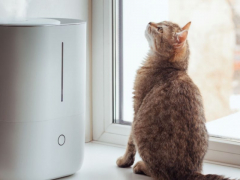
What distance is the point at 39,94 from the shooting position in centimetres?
124

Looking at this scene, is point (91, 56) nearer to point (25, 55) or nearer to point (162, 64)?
point (162, 64)

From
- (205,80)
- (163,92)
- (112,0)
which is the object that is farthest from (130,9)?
(163,92)

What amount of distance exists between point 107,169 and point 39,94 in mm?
413

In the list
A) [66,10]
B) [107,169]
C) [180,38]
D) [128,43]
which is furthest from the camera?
[128,43]

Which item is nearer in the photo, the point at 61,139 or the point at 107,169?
the point at 61,139

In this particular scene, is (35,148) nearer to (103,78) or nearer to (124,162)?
(124,162)

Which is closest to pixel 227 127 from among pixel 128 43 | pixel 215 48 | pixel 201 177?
pixel 215 48

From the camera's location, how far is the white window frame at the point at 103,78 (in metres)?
1.74

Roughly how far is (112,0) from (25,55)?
2.03ft

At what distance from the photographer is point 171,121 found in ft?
4.23

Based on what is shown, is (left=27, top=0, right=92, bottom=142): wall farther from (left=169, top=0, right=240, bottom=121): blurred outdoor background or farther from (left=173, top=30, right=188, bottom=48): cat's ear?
(left=173, top=30, right=188, bottom=48): cat's ear

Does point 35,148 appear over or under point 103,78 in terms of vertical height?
under

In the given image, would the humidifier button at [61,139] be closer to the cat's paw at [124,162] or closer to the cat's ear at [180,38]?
the cat's paw at [124,162]

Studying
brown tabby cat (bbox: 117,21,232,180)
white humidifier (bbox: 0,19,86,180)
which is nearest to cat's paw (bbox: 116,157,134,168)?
brown tabby cat (bbox: 117,21,232,180)
